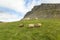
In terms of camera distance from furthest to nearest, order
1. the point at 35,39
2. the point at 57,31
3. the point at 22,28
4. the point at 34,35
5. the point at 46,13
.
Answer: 1. the point at 46,13
2. the point at 22,28
3. the point at 57,31
4. the point at 34,35
5. the point at 35,39

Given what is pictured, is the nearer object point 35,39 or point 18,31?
point 35,39

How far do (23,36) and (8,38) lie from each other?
316 cm

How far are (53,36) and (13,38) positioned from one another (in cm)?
874

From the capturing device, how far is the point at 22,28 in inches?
1864

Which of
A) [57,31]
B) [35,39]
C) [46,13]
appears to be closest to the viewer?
[35,39]

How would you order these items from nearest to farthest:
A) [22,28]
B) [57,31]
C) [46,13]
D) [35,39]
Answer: [35,39] < [57,31] < [22,28] < [46,13]

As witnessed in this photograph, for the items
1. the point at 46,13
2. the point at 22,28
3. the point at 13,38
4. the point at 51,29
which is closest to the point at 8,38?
the point at 13,38

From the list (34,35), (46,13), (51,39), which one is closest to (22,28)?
(34,35)

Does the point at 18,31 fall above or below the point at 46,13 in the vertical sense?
above

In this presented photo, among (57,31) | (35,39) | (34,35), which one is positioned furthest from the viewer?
(57,31)

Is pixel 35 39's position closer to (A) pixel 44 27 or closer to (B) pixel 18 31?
(B) pixel 18 31

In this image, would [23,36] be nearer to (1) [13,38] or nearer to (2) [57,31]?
(1) [13,38]

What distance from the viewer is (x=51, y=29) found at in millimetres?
46219

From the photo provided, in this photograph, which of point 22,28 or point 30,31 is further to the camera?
point 22,28
